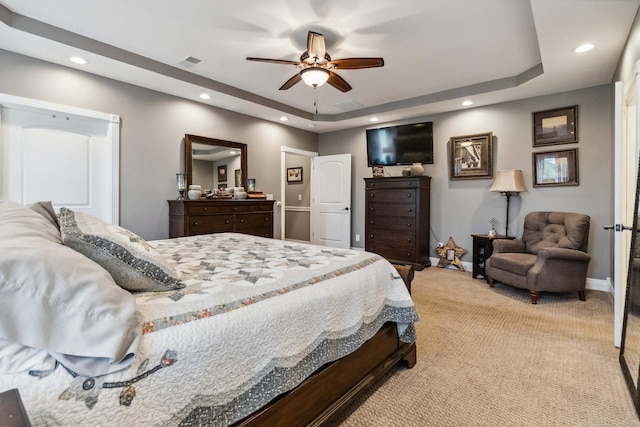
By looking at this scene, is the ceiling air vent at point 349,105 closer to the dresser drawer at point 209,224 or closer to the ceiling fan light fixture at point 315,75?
the ceiling fan light fixture at point 315,75

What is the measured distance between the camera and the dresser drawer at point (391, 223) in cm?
485

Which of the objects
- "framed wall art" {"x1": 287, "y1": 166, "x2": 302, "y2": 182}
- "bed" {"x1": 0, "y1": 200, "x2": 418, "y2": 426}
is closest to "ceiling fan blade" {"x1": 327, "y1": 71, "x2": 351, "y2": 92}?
"bed" {"x1": 0, "y1": 200, "x2": 418, "y2": 426}

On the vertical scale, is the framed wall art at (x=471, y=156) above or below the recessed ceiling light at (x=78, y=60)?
below

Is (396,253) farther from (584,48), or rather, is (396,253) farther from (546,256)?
(584,48)

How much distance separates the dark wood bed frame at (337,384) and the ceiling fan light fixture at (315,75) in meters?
1.86

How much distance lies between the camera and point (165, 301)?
1134 mm

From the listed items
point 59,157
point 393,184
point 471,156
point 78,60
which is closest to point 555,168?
point 471,156

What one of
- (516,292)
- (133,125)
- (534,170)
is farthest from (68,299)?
(534,170)

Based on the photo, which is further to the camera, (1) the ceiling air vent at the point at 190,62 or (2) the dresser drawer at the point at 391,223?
(2) the dresser drawer at the point at 391,223

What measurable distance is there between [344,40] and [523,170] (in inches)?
120

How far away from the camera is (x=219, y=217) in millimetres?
4254

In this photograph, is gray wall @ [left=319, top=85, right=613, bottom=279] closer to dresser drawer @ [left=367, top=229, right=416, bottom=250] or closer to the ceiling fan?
dresser drawer @ [left=367, top=229, right=416, bottom=250]

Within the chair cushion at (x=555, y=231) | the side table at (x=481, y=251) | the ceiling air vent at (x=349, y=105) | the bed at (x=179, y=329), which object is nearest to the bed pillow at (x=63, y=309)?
the bed at (x=179, y=329)

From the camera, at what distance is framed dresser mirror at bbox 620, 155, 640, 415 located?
1.84 m
